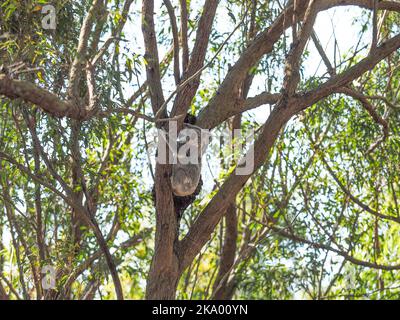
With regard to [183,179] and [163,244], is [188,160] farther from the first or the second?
[163,244]

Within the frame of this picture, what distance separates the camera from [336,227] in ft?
30.6

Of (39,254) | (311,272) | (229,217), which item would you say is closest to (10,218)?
(39,254)

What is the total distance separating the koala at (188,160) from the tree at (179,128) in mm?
96

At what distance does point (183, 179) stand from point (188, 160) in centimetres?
26

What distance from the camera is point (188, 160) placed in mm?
6344

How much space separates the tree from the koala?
0.31ft

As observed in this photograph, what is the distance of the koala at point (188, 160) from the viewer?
6.13 metres

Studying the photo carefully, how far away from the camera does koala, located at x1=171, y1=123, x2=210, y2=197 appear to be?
6.13 m

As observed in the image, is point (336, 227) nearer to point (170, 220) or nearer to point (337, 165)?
point (337, 165)

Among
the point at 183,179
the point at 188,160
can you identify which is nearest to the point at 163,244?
the point at 183,179

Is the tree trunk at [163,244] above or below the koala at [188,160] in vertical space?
below

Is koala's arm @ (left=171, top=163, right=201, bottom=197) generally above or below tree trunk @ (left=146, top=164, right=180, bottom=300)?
above
